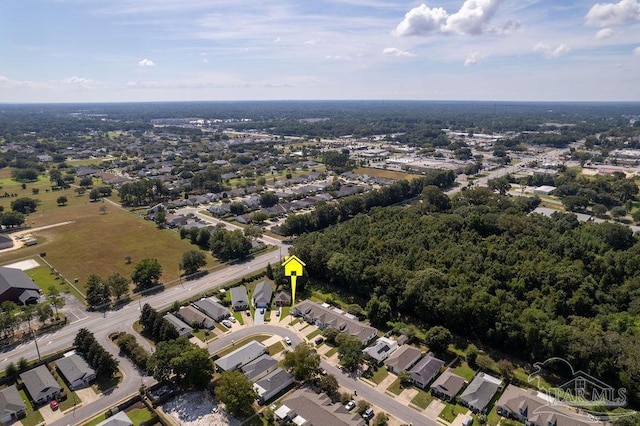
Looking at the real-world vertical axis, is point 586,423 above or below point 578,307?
below

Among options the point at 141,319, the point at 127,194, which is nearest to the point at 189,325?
the point at 141,319

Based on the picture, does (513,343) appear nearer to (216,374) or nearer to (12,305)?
(216,374)

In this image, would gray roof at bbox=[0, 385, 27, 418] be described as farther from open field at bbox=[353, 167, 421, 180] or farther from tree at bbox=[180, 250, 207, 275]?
open field at bbox=[353, 167, 421, 180]

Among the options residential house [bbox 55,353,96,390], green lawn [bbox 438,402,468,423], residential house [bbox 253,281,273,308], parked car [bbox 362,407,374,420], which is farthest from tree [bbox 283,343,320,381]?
residential house [bbox 55,353,96,390]

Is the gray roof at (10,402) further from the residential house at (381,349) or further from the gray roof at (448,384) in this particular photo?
the gray roof at (448,384)

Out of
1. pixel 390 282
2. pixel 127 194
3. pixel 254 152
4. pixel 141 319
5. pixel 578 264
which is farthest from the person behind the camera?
pixel 254 152

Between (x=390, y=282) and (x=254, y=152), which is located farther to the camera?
(x=254, y=152)

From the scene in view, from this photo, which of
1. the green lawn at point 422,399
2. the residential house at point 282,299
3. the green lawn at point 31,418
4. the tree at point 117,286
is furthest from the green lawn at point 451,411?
the tree at point 117,286
